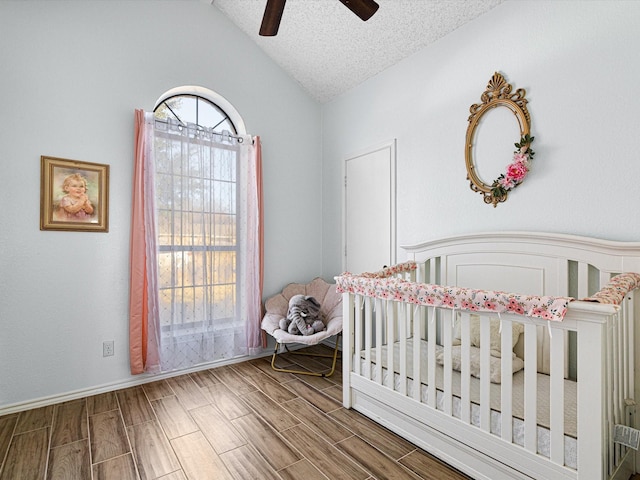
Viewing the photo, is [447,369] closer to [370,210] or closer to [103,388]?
[370,210]

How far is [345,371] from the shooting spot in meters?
2.28

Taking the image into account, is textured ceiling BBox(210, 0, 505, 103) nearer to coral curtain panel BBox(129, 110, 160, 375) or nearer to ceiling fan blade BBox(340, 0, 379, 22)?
ceiling fan blade BBox(340, 0, 379, 22)

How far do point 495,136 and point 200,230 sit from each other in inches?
93.8

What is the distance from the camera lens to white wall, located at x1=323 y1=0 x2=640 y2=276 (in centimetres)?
176

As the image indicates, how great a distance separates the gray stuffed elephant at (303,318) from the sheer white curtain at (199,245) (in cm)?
37

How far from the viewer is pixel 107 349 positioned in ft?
8.46

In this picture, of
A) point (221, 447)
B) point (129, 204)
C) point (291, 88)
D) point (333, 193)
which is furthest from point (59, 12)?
point (221, 447)

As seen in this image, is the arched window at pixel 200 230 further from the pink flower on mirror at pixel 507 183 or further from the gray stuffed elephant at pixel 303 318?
the pink flower on mirror at pixel 507 183

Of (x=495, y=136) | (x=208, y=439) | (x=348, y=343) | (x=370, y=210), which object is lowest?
(x=208, y=439)

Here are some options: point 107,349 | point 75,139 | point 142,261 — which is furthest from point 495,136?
point 107,349

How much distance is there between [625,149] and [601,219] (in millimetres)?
365

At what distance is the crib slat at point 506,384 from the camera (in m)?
1.42

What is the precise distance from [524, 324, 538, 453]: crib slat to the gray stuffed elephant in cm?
175

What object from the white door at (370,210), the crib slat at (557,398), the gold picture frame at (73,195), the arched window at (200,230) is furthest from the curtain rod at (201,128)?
the crib slat at (557,398)
